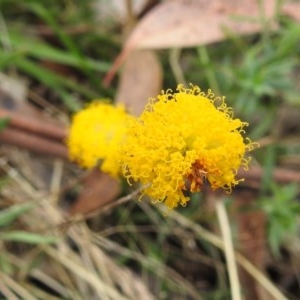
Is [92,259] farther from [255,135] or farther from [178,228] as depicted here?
[255,135]

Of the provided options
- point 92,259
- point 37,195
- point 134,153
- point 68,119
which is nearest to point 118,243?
point 92,259

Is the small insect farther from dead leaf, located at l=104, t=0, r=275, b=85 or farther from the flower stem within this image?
dead leaf, located at l=104, t=0, r=275, b=85

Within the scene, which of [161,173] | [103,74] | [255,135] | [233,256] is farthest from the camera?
[103,74]

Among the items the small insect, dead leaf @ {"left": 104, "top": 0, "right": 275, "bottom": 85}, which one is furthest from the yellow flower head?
the small insect

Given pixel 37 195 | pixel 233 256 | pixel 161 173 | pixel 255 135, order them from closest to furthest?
pixel 161 173 → pixel 233 256 → pixel 37 195 → pixel 255 135

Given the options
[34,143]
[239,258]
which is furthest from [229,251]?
[34,143]

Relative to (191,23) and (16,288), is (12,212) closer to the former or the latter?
(16,288)

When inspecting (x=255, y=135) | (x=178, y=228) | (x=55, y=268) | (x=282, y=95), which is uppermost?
(x=282, y=95)

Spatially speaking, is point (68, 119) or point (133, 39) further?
point (68, 119)

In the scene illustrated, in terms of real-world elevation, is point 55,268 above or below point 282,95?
below
